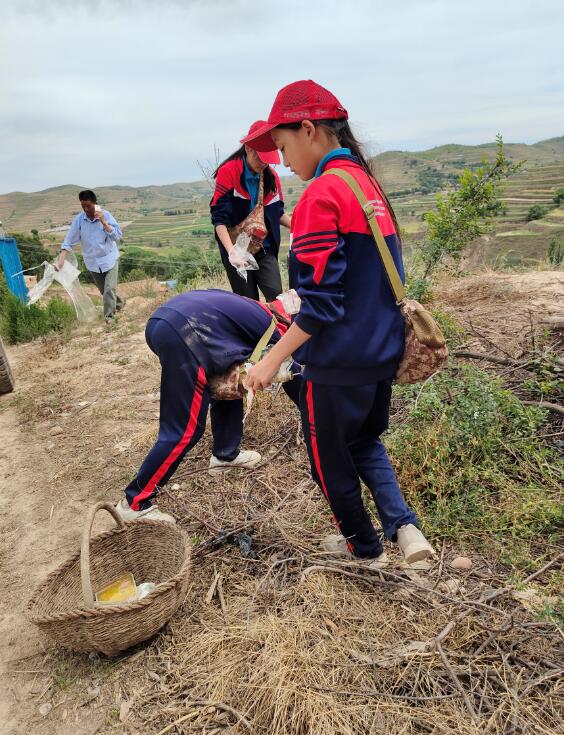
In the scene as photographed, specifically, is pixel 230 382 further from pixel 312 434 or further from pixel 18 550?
pixel 18 550

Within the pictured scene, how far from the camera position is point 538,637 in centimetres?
166

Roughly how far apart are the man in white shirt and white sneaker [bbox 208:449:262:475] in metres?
4.40

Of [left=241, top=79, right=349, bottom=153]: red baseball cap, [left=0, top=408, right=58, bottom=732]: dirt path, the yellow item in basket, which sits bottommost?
[left=0, top=408, right=58, bottom=732]: dirt path

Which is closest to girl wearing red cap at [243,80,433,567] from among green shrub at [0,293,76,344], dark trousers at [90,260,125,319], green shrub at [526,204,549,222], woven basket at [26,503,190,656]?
woven basket at [26,503,190,656]

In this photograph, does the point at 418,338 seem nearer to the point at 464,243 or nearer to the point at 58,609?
the point at 58,609

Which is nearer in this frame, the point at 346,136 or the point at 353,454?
the point at 346,136

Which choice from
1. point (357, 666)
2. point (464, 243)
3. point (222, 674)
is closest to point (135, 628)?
point (222, 674)

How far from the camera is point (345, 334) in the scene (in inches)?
62.8

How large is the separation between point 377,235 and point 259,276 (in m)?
2.08

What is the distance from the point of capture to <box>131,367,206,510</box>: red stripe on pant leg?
228cm

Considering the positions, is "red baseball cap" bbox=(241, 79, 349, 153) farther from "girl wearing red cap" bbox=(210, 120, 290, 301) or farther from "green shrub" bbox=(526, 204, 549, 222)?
"green shrub" bbox=(526, 204, 549, 222)

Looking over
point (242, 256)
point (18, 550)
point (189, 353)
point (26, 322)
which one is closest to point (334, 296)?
point (189, 353)

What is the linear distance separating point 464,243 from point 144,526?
11.5 ft

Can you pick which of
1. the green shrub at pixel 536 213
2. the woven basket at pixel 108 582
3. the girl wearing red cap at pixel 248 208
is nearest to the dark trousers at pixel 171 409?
the woven basket at pixel 108 582
